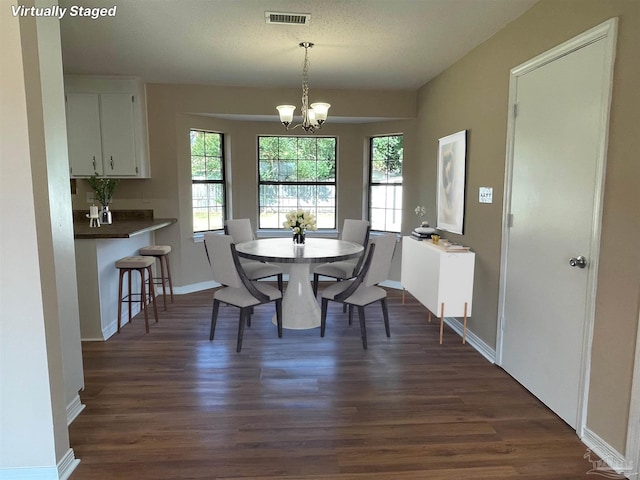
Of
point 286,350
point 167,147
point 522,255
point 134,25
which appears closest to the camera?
point 522,255

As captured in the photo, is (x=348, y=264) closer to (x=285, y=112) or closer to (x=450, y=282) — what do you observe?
(x=450, y=282)

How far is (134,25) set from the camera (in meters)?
3.06

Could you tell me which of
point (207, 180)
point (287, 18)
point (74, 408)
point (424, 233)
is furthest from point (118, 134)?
point (424, 233)

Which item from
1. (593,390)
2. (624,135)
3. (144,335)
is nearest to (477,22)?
(624,135)

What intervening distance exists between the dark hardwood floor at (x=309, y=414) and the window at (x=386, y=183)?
2.29 meters

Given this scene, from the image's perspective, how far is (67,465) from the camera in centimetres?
192

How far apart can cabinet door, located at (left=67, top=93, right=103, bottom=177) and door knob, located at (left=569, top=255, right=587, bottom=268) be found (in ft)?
15.7

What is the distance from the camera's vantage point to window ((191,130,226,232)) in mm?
5297

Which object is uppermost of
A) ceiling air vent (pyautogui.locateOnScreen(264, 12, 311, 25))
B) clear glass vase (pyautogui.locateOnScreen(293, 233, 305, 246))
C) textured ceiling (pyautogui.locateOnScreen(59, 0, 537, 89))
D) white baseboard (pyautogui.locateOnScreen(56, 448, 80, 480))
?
textured ceiling (pyautogui.locateOnScreen(59, 0, 537, 89))

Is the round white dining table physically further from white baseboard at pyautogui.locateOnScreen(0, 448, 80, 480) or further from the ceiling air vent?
white baseboard at pyautogui.locateOnScreen(0, 448, 80, 480)

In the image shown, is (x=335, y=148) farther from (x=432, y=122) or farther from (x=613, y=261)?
(x=613, y=261)

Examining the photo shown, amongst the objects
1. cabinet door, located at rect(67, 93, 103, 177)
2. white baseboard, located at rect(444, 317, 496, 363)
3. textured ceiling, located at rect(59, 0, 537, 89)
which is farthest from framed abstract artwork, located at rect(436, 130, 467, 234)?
cabinet door, located at rect(67, 93, 103, 177)

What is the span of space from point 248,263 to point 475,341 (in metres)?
2.51

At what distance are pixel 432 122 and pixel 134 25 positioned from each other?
311 cm
